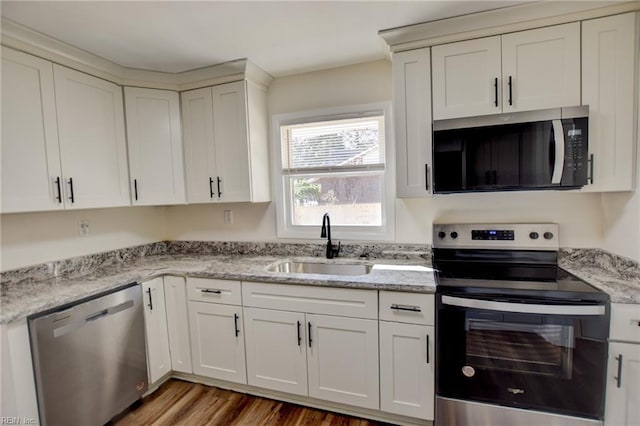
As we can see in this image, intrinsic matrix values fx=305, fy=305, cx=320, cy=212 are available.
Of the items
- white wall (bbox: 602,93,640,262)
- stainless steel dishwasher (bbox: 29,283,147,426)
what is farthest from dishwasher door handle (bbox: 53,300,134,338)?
white wall (bbox: 602,93,640,262)

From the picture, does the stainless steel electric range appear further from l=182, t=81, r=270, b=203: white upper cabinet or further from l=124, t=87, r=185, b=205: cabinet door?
l=124, t=87, r=185, b=205: cabinet door

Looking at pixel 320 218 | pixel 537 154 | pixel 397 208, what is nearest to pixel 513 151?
pixel 537 154

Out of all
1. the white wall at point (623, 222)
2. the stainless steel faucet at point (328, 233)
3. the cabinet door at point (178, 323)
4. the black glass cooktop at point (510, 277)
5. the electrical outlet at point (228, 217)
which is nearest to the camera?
the black glass cooktop at point (510, 277)

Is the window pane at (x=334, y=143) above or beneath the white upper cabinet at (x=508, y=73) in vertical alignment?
beneath

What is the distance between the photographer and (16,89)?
1672 millimetres

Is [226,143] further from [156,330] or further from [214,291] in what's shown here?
[156,330]

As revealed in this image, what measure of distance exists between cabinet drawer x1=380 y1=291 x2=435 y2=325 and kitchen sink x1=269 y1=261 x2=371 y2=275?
1.50 ft

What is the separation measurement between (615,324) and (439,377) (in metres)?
0.85

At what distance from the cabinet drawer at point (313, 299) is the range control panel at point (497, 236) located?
0.74 meters

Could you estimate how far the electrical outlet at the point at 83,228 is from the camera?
88.7 inches

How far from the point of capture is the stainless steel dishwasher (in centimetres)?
152

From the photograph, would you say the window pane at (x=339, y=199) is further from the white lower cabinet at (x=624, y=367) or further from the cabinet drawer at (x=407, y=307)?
the white lower cabinet at (x=624, y=367)

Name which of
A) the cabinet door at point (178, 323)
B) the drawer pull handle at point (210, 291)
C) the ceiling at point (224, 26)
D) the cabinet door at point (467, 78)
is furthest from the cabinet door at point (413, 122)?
the cabinet door at point (178, 323)

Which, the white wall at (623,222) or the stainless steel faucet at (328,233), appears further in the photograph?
the stainless steel faucet at (328,233)
